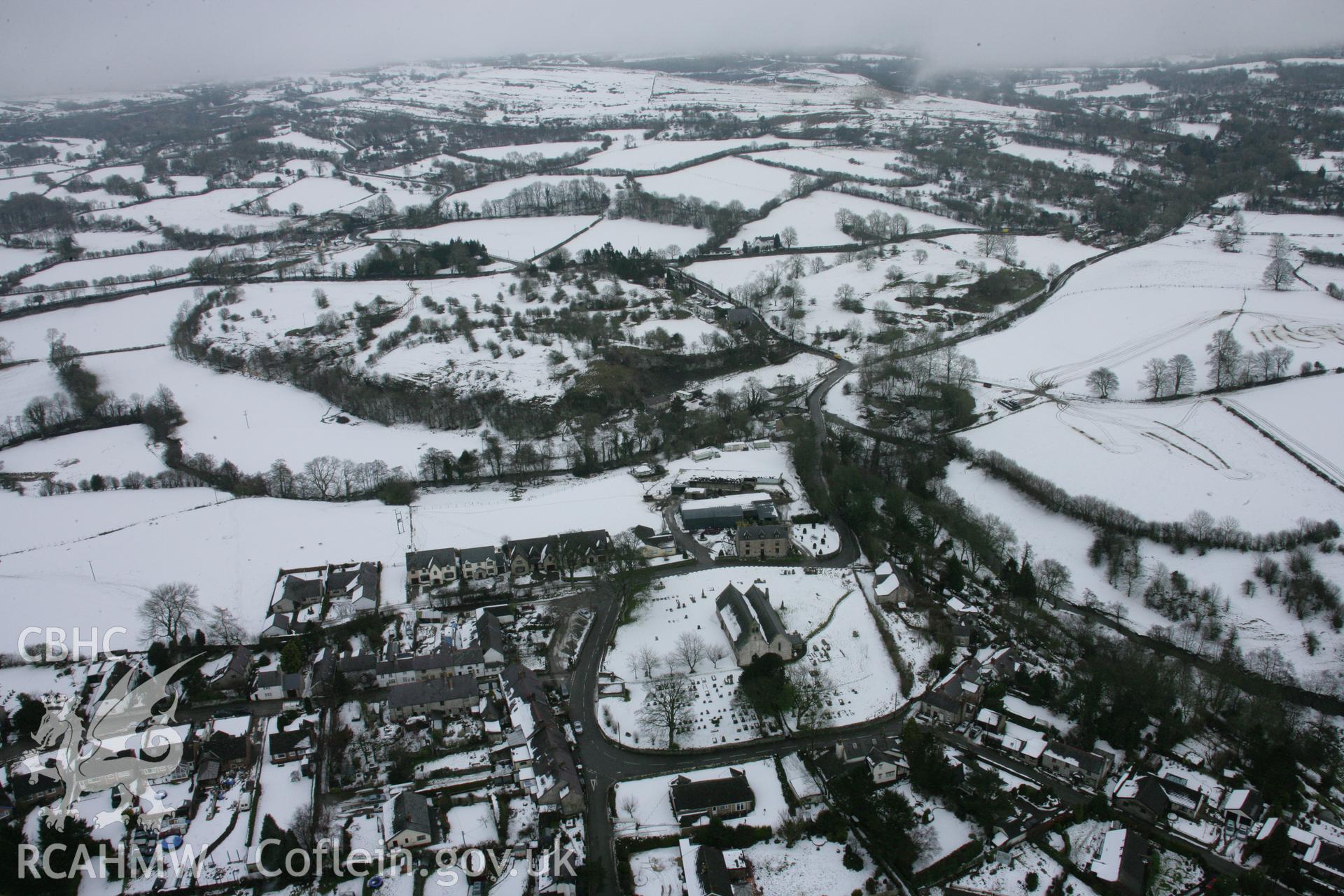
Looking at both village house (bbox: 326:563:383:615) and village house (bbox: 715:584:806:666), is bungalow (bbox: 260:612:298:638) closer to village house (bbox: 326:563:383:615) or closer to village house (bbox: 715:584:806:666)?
village house (bbox: 326:563:383:615)

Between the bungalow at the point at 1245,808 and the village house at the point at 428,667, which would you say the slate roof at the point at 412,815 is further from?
the bungalow at the point at 1245,808

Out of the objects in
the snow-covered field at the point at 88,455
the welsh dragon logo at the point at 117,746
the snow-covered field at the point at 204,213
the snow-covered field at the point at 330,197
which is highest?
the snow-covered field at the point at 330,197

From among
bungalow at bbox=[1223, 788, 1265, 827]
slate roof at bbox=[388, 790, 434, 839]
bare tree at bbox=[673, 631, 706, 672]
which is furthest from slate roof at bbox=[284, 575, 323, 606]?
bungalow at bbox=[1223, 788, 1265, 827]

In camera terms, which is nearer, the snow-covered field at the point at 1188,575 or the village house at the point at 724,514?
the snow-covered field at the point at 1188,575

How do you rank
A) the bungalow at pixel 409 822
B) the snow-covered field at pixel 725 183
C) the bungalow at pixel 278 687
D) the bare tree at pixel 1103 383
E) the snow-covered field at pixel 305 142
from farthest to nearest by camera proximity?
the snow-covered field at pixel 305 142 < the snow-covered field at pixel 725 183 < the bare tree at pixel 1103 383 < the bungalow at pixel 278 687 < the bungalow at pixel 409 822

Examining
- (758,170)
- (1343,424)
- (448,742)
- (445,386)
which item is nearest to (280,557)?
(448,742)

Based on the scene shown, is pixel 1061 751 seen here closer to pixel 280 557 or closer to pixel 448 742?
pixel 448 742

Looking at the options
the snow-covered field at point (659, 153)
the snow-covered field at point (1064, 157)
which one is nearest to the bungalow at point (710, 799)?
the snow-covered field at point (659, 153)
